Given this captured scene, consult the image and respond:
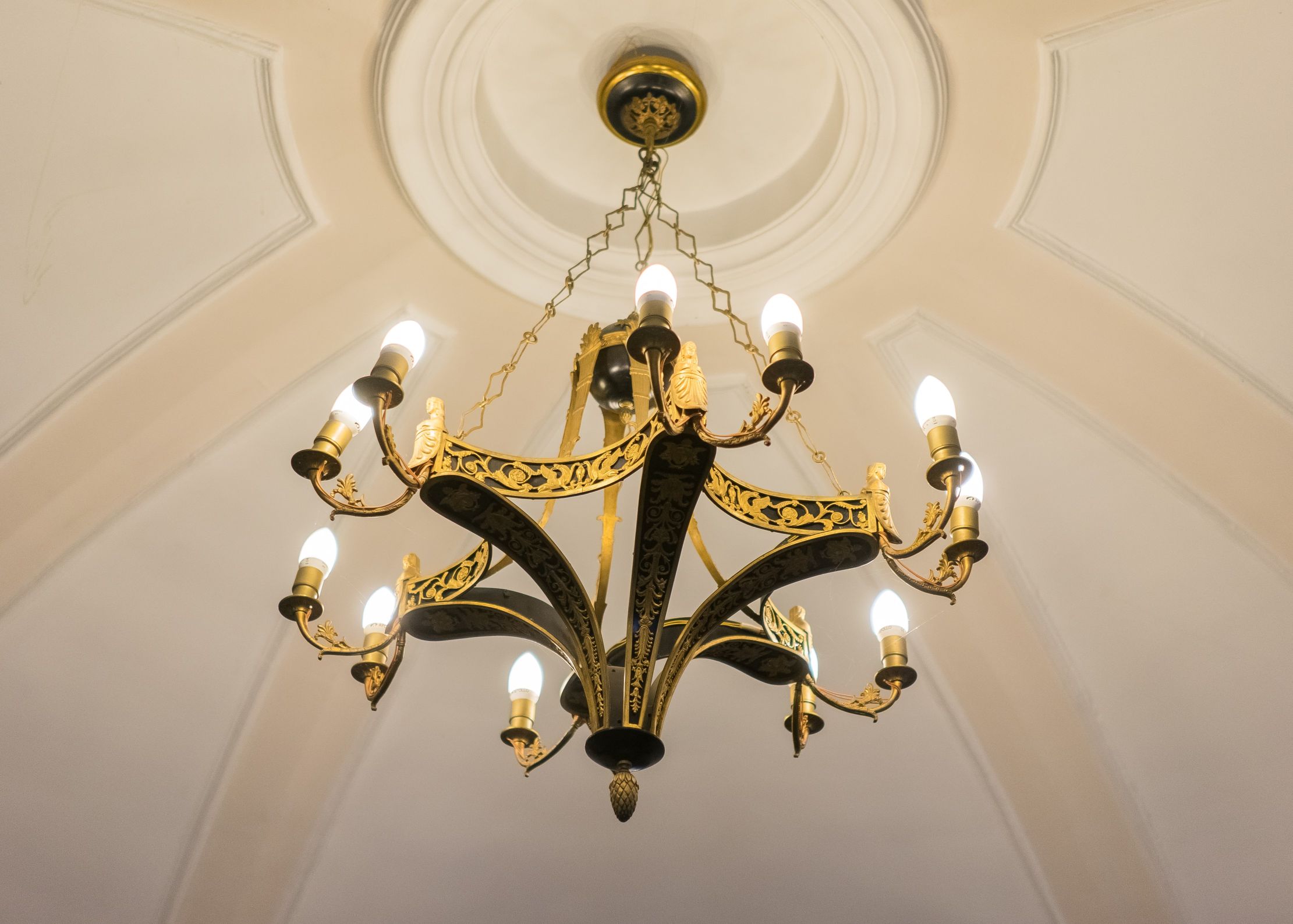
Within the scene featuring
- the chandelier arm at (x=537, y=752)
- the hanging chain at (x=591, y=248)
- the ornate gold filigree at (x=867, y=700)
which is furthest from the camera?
the hanging chain at (x=591, y=248)

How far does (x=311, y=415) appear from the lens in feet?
16.6

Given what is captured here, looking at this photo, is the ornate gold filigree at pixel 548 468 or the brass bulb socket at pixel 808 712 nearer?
the ornate gold filigree at pixel 548 468

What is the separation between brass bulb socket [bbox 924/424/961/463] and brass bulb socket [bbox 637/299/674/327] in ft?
2.50

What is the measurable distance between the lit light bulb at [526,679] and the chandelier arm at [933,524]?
1407 mm

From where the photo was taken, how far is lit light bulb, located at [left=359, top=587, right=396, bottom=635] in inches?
134

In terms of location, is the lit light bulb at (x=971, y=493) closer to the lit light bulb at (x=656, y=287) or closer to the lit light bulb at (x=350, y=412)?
the lit light bulb at (x=656, y=287)

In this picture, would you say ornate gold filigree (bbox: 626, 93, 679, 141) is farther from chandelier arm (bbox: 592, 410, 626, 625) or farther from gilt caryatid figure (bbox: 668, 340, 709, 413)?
gilt caryatid figure (bbox: 668, 340, 709, 413)

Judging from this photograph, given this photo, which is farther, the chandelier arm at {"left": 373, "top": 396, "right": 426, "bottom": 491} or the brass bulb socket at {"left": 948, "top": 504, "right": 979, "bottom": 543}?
the brass bulb socket at {"left": 948, "top": 504, "right": 979, "bottom": 543}

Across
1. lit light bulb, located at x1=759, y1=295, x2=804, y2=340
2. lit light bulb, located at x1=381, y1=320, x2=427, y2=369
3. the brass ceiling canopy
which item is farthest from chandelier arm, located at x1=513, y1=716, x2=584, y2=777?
the brass ceiling canopy

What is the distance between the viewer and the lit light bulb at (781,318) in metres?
2.51

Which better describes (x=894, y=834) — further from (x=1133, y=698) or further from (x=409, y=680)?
(x=409, y=680)

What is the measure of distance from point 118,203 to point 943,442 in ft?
10.5

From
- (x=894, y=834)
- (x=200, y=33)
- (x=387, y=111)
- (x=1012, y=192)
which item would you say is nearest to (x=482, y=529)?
(x=387, y=111)

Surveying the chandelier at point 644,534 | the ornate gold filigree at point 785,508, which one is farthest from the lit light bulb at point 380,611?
the ornate gold filigree at point 785,508
